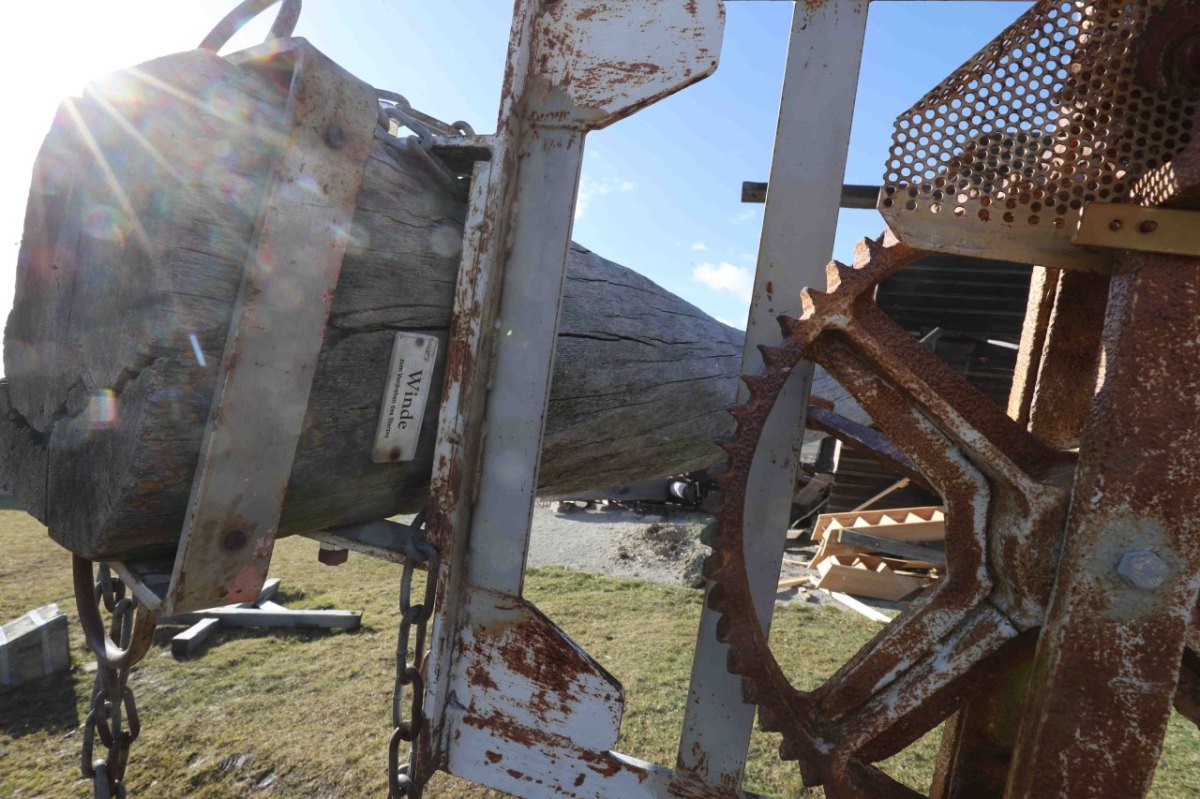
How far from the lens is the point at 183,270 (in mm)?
934

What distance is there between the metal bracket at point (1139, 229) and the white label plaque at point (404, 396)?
1.08m

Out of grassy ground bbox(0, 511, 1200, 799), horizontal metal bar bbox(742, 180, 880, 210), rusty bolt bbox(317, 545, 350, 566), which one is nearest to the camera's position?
rusty bolt bbox(317, 545, 350, 566)

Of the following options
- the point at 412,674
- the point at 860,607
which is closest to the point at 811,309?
the point at 412,674

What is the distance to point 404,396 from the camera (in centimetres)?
115

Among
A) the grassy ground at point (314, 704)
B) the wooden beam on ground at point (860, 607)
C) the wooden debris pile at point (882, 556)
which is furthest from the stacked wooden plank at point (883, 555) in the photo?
the grassy ground at point (314, 704)

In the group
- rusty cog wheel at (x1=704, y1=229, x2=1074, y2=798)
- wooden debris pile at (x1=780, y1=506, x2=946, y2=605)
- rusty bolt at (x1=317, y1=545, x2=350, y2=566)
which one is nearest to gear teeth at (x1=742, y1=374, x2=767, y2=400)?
rusty cog wheel at (x1=704, y1=229, x2=1074, y2=798)

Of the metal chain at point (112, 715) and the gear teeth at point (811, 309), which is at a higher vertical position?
the gear teeth at point (811, 309)

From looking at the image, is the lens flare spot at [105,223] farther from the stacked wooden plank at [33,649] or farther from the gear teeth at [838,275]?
the stacked wooden plank at [33,649]

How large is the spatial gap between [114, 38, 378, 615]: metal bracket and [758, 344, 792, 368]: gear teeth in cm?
74

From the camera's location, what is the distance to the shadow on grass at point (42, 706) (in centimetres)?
353

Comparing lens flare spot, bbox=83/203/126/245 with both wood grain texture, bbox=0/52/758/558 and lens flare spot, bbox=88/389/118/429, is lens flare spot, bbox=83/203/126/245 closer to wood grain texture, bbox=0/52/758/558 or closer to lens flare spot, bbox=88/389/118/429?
wood grain texture, bbox=0/52/758/558

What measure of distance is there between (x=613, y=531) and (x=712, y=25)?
784 cm

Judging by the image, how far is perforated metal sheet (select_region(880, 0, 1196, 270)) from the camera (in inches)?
40.4

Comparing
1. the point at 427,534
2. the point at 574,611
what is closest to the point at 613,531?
the point at 574,611
